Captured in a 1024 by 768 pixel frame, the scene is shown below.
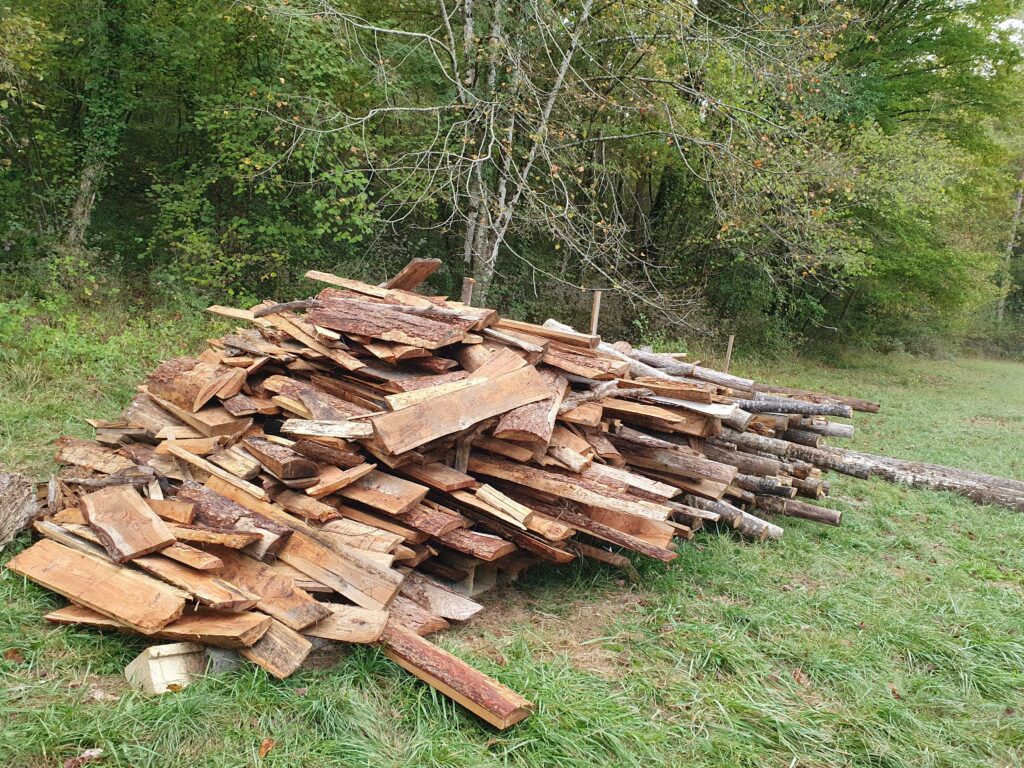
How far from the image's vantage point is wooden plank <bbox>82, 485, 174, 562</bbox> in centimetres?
341

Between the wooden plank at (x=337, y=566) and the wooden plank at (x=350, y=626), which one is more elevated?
the wooden plank at (x=337, y=566)

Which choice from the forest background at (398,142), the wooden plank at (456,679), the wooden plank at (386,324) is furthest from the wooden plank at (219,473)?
the forest background at (398,142)

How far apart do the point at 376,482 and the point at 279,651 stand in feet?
4.36

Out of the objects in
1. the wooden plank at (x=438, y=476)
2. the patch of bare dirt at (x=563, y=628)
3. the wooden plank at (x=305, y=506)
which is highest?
the wooden plank at (x=438, y=476)

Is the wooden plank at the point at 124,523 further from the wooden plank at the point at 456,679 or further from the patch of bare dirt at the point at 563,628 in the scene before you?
the patch of bare dirt at the point at 563,628

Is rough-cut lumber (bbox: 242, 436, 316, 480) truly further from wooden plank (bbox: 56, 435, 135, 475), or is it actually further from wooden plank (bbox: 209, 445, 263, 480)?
wooden plank (bbox: 56, 435, 135, 475)

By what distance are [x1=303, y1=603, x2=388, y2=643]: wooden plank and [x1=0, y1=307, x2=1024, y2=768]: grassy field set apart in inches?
5.5

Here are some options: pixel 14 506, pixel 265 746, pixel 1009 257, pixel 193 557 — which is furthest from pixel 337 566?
pixel 1009 257

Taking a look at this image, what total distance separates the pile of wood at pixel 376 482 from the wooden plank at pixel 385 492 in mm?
19

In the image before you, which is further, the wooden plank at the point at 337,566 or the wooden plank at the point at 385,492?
the wooden plank at the point at 385,492

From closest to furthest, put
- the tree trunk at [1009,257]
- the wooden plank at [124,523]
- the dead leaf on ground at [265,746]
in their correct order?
the dead leaf on ground at [265,746]
the wooden plank at [124,523]
the tree trunk at [1009,257]

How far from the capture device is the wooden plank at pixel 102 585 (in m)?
3.10

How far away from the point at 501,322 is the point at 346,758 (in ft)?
13.0

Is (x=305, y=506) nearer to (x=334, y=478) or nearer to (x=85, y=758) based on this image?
(x=334, y=478)
